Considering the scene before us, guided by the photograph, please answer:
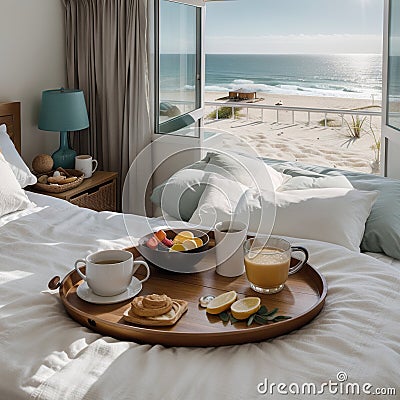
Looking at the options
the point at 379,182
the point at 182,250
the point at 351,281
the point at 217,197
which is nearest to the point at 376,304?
the point at 351,281

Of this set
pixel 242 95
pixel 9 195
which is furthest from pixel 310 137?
pixel 9 195

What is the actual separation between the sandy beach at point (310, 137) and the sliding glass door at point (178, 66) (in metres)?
5.39

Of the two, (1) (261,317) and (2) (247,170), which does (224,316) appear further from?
(2) (247,170)

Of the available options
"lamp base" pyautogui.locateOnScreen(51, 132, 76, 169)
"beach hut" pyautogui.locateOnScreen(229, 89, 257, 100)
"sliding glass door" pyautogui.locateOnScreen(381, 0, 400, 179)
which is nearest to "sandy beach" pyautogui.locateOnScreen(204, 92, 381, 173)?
"beach hut" pyautogui.locateOnScreen(229, 89, 257, 100)

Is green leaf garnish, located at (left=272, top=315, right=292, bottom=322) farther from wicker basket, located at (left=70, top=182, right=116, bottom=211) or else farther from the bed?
wicker basket, located at (left=70, top=182, right=116, bottom=211)

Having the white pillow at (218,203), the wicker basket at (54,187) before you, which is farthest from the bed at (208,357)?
the wicker basket at (54,187)

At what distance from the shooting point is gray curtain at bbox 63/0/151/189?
397cm

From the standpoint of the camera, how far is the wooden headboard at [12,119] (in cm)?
346

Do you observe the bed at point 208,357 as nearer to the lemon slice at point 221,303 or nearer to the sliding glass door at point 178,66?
the lemon slice at point 221,303

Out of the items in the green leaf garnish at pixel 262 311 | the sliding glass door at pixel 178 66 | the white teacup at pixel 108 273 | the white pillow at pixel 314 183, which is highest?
the sliding glass door at pixel 178 66

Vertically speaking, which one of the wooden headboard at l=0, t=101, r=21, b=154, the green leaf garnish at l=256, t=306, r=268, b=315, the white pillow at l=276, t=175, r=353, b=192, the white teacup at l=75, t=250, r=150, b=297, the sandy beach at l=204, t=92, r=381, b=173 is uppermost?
the wooden headboard at l=0, t=101, r=21, b=154

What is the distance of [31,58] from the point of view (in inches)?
148

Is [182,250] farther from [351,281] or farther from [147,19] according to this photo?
[147,19]

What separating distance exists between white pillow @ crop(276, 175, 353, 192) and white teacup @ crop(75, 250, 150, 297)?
1.27 metres
